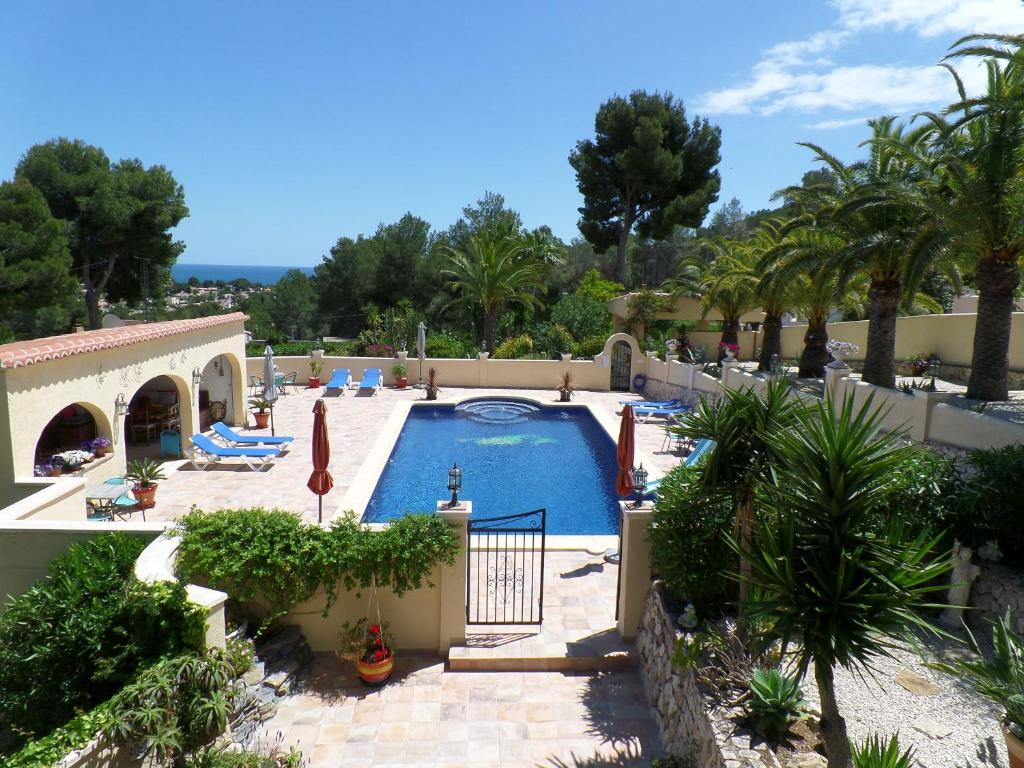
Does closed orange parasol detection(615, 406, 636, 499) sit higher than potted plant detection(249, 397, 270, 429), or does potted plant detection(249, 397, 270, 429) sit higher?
closed orange parasol detection(615, 406, 636, 499)

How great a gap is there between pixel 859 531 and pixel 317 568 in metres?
5.58

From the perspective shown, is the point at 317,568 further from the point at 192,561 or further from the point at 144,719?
the point at 144,719

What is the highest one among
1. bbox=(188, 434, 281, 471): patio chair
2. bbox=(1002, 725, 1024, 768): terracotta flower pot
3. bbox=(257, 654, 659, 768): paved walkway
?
bbox=(1002, 725, 1024, 768): terracotta flower pot

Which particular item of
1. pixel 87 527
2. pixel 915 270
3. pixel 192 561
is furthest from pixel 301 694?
pixel 915 270

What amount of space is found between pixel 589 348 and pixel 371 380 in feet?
28.9

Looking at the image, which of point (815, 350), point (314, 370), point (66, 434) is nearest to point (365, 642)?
point (66, 434)

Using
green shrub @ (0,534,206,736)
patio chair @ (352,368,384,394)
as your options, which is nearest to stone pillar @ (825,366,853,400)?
green shrub @ (0,534,206,736)

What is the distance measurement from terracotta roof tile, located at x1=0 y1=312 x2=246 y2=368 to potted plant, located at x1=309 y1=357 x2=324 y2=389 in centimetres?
864

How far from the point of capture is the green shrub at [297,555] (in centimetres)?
729

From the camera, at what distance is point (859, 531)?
16.5 ft

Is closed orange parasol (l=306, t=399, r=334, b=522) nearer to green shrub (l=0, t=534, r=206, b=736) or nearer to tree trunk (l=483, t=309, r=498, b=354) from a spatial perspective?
green shrub (l=0, t=534, r=206, b=736)

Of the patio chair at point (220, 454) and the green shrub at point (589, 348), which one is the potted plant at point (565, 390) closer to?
the green shrub at point (589, 348)

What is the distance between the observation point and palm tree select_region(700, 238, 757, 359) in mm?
21781

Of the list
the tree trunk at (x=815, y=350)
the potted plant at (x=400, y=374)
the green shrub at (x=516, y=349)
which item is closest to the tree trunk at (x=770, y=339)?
the tree trunk at (x=815, y=350)
